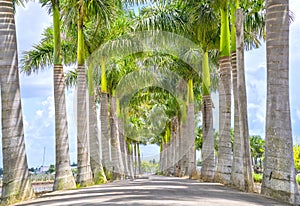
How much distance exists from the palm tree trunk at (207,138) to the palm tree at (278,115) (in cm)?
1073

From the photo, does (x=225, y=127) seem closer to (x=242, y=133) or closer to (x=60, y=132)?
(x=242, y=133)

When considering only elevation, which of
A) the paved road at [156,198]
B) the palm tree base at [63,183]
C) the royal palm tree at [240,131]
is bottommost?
the palm tree base at [63,183]

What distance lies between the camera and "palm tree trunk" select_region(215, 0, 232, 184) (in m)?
17.4

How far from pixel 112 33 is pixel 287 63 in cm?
1460

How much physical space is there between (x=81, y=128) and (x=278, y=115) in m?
10.9

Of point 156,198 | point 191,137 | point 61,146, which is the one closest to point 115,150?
point 191,137

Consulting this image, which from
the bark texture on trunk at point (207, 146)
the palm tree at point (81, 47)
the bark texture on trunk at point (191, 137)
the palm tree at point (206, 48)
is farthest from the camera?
the bark texture on trunk at point (191, 137)

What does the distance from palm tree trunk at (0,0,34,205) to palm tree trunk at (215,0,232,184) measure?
8.49 m

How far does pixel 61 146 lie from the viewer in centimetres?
1612

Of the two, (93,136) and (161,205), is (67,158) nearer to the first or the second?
(93,136)

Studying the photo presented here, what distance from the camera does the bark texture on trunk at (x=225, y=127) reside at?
17.4 meters

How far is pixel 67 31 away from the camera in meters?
22.1

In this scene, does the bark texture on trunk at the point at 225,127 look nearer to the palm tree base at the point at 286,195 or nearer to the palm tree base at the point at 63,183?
the palm tree base at the point at 286,195

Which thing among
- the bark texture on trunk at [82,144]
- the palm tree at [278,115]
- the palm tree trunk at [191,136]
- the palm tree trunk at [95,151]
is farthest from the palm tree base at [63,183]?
the palm tree trunk at [191,136]
